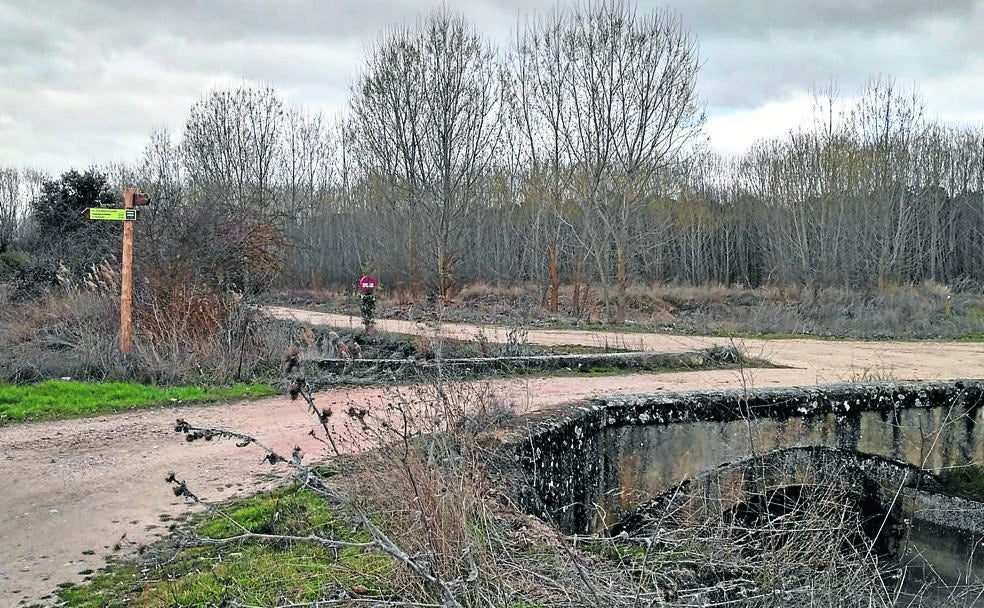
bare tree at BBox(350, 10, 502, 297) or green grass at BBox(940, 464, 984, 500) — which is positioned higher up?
bare tree at BBox(350, 10, 502, 297)

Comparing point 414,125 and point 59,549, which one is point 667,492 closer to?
point 59,549

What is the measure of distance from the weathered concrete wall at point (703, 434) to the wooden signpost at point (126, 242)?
6614 millimetres

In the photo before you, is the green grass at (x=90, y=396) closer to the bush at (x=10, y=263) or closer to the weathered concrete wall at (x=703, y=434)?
the weathered concrete wall at (x=703, y=434)

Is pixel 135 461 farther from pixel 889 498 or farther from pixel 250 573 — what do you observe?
pixel 889 498

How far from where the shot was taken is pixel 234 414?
8.16 m

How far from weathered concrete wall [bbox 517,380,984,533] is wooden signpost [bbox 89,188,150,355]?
661 centimetres

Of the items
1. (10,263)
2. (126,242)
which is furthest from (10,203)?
(126,242)

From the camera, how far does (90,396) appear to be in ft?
28.8

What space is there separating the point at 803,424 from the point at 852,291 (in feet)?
65.6

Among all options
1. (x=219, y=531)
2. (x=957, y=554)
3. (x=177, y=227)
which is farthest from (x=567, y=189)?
(x=219, y=531)

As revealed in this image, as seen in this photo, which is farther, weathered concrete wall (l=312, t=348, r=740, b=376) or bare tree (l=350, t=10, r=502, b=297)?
bare tree (l=350, t=10, r=502, b=297)

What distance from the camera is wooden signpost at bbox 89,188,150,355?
986 centimetres

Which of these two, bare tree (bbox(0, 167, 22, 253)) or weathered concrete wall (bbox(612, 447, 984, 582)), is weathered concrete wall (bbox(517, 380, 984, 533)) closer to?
weathered concrete wall (bbox(612, 447, 984, 582))

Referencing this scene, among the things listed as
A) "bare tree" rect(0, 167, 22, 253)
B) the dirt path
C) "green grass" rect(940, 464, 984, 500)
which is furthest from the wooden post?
"bare tree" rect(0, 167, 22, 253)
